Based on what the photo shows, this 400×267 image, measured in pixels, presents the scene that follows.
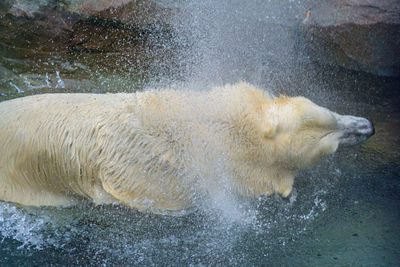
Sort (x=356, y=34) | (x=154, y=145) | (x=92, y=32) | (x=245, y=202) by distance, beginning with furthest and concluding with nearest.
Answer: (x=92, y=32)
(x=356, y=34)
(x=245, y=202)
(x=154, y=145)

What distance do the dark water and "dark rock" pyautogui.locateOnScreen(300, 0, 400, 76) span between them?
139mm

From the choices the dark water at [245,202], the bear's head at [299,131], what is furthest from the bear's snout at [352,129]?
the dark water at [245,202]

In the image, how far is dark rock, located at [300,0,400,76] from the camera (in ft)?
13.9

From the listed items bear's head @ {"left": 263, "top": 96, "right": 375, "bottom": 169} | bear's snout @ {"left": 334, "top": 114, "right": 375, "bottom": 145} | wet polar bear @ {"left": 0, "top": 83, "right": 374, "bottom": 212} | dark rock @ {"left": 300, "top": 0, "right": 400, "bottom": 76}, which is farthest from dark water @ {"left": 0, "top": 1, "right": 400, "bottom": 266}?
bear's snout @ {"left": 334, "top": 114, "right": 375, "bottom": 145}

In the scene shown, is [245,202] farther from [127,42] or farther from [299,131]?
[127,42]

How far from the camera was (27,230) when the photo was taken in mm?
3176

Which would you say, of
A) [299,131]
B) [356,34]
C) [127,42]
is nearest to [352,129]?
[299,131]

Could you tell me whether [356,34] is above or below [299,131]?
above

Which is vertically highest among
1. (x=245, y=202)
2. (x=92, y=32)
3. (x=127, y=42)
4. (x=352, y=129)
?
(x=92, y=32)

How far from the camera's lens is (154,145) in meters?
2.98

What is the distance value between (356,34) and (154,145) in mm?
2769

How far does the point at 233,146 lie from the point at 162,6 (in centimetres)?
236

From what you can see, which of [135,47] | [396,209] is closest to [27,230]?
[135,47]

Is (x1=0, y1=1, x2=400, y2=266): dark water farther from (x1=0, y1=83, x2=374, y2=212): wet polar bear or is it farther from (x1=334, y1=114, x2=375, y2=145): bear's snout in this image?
(x1=334, y1=114, x2=375, y2=145): bear's snout
